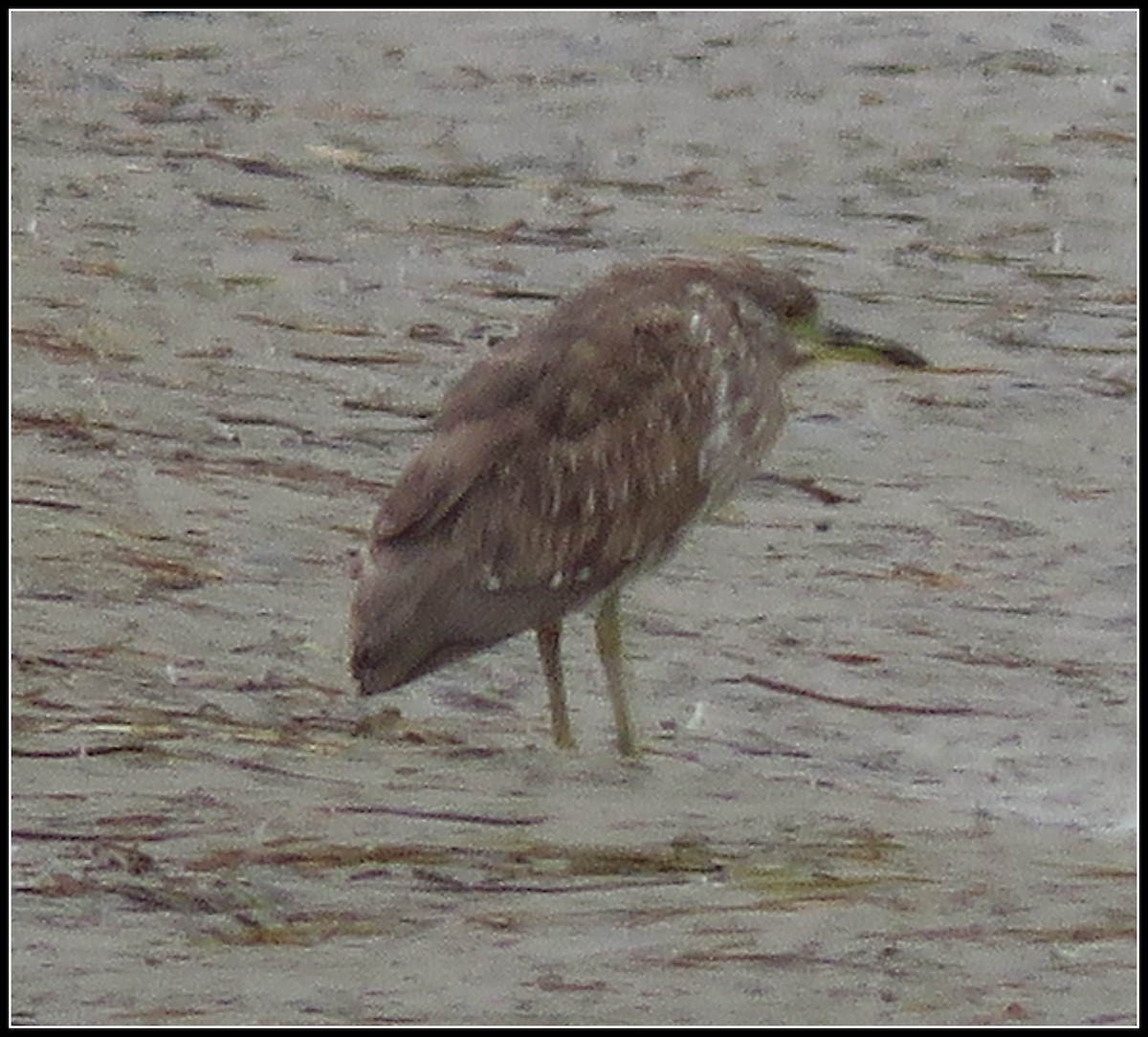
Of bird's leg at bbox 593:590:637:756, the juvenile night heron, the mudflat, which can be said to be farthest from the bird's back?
the mudflat

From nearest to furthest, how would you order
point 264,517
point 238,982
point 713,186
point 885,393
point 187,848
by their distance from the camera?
point 238,982 → point 187,848 → point 264,517 → point 885,393 → point 713,186

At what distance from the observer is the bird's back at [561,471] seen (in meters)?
4.65

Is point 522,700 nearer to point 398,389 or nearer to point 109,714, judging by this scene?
point 109,714

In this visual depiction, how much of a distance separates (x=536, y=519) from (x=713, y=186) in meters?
3.10

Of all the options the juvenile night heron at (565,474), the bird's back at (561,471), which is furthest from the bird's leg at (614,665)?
the bird's back at (561,471)

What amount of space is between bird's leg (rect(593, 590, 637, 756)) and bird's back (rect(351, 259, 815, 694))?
0.18 m

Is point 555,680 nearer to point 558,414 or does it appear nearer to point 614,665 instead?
point 614,665

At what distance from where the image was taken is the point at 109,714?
5.29m

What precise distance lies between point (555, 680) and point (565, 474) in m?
0.44

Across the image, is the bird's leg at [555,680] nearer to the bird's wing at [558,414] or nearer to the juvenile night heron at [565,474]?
the juvenile night heron at [565,474]

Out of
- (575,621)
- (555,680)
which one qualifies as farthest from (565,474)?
(575,621)

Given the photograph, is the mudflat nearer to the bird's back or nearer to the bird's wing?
the bird's back

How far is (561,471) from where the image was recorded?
4.75 metres

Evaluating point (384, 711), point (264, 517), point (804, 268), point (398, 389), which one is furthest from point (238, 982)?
point (804, 268)
